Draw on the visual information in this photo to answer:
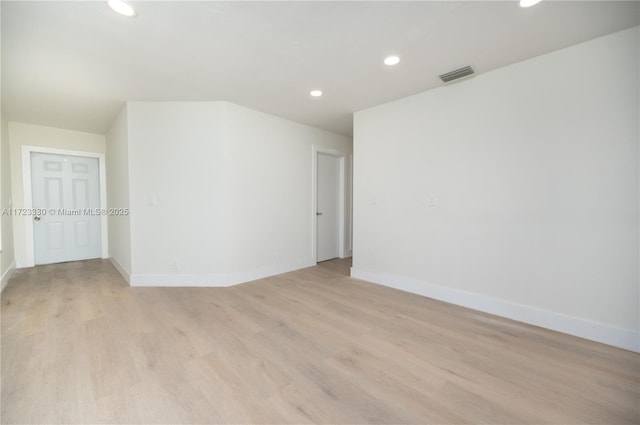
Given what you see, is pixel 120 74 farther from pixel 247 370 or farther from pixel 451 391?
pixel 451 391

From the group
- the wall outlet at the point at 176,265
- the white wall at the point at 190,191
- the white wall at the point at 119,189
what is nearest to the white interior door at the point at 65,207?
the white wall at the point at 119,189

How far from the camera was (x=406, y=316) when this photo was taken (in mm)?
2574

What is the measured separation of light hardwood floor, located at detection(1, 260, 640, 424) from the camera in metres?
1.42

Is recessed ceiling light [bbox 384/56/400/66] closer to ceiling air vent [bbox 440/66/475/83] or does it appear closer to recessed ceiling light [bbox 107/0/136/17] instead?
ceiling air vent [bbox 440/66/475/83]

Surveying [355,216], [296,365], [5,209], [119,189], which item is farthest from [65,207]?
[296,365]

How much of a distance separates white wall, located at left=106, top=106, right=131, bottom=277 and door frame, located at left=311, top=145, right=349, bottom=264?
2634mm

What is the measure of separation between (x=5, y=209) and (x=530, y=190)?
6478 millimetres

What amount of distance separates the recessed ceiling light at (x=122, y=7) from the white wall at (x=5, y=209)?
3491 mm

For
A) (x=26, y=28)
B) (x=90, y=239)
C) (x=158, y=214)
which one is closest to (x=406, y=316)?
(x=158, y=214)

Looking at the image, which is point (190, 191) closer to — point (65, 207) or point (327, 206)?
point (327, 206)

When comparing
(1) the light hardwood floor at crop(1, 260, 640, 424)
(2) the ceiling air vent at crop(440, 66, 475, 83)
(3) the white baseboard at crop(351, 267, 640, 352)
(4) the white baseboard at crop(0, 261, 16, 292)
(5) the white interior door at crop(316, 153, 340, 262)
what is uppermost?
(2) the ceiling air vent at crop(440, 66, 475, 83)

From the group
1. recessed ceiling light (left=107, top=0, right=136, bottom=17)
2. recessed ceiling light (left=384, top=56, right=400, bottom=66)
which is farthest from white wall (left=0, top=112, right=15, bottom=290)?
recessed ceiling light (left=384, top=56, right=400, bottom=66)

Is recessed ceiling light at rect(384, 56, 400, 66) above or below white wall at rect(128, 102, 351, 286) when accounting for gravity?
above

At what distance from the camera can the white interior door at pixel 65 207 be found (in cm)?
442
